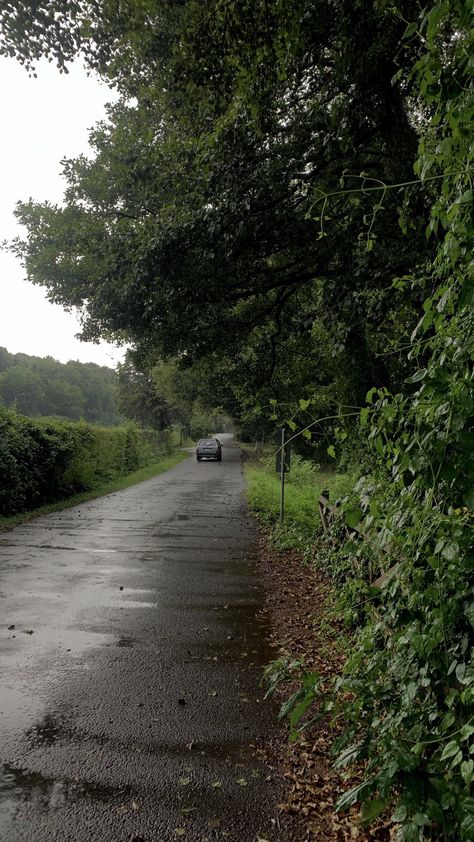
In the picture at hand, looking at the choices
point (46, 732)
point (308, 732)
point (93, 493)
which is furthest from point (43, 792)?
point (93, 493)

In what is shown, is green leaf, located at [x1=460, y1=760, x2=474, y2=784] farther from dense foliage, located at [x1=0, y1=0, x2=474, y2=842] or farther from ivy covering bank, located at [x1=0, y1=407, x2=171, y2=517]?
ivy covering bank, located at [x1=0, y1=407, x2=171, y2=517]

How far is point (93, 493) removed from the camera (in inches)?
704

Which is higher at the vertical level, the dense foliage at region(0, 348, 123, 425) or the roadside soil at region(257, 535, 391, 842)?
the dense foliage at region(0, 348, 123, 425)

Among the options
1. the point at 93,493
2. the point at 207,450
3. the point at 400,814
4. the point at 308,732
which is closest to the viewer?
the point at 400,814

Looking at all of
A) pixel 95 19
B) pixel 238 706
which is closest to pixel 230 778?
pixel 238 706

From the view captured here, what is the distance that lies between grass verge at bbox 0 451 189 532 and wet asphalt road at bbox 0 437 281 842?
2921 millimetres

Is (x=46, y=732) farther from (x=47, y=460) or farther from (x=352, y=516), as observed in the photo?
(x=47, y=460)

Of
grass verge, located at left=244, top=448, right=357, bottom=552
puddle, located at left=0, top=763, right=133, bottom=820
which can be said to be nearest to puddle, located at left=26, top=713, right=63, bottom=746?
puddle, located at left=0, top=763, right=133, bottom=820

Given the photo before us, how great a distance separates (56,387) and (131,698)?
109 m

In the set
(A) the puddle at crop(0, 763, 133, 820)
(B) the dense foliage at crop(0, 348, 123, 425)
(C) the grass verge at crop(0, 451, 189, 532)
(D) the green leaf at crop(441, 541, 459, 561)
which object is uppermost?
(B) the dense foliage at crop(0, 348, 123, 425)

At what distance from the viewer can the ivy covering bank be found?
482 inches

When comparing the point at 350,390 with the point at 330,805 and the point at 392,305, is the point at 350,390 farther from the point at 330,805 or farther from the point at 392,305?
the point at 330,805

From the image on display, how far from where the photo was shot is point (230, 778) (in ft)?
10.7

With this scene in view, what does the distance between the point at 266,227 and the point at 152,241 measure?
6.30 feet
